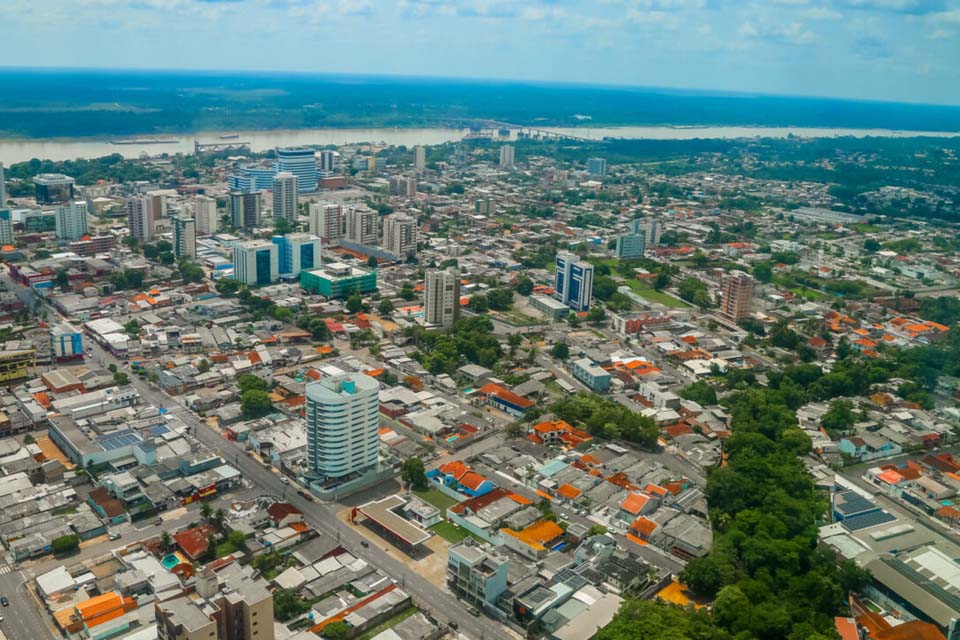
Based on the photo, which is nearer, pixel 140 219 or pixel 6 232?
pixel 6 232

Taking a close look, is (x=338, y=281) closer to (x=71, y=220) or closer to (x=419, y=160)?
(x=71, y=220)

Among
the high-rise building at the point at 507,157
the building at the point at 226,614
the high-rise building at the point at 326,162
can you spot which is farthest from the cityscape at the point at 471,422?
the high-rise building at the point at 507,157

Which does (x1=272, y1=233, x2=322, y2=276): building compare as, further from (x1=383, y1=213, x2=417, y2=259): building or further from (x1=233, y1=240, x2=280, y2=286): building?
(x1=383, y1=213, x2=417, y2=259): building

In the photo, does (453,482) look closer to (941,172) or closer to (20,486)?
(20,486)

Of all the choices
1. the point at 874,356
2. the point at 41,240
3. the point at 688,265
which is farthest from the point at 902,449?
the point at 41,240

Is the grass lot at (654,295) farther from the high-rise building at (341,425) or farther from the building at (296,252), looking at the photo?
the high-rise building at (341,425)

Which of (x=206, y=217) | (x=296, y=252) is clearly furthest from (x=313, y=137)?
(x=296, y=252)
